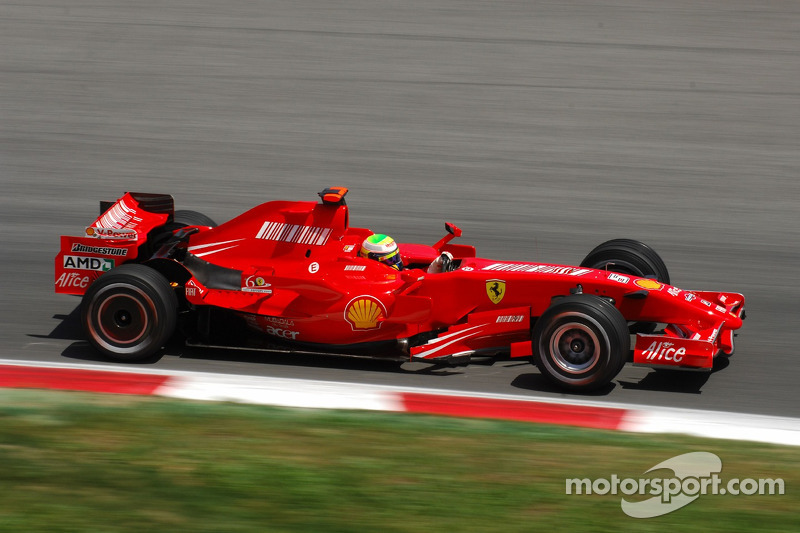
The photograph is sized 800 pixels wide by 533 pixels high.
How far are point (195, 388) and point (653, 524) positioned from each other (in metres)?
3.41

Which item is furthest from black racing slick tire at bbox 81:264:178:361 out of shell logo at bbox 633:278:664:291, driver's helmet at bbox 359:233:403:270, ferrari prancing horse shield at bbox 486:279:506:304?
shell logo at bbox 633:278:664:291

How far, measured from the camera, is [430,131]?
13375 millimetres

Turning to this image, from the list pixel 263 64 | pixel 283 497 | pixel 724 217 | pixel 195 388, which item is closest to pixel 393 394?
pixel 195 388

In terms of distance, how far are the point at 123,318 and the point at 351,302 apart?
1.73 metres

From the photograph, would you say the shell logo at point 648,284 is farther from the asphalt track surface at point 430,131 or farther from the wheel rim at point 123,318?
the wheel rim at point 123,318

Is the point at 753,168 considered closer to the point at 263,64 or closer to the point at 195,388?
the point at 263,64

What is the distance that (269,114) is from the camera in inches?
543

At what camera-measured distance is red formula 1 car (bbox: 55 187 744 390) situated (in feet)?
23.7

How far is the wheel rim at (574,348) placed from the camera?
23.4 feet
